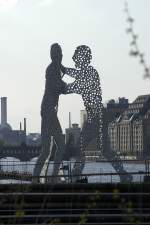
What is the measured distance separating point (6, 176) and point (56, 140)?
8.18 m

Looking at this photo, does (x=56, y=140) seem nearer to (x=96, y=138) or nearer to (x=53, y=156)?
(x=53, y=156)

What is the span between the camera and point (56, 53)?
31219 mm

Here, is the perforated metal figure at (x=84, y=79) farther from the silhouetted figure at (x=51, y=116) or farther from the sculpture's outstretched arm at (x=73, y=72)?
the silhouetted figure at (x=51, y=116)

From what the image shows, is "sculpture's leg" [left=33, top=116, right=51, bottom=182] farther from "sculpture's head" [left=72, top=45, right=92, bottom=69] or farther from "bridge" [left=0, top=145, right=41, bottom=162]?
"bridge" [left=0, top=145, right=41, bottom=162]

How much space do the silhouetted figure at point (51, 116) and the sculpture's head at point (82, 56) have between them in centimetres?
104

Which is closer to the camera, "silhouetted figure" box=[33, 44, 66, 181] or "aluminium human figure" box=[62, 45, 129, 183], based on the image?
→ "silhouetted figure" box=[33, 44, 66, 181]

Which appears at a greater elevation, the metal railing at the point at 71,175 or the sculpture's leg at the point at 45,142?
the sculpture's leg at the point at 45,142

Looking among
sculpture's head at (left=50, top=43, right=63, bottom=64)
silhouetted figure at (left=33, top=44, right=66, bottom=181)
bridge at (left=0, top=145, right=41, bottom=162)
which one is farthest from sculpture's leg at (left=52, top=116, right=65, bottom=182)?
bridge at (left=0, top=145, right=41, bottom=162)

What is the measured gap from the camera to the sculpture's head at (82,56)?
32.4m

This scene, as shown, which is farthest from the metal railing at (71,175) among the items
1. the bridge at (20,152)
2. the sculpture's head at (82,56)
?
the bridge at (20,152)

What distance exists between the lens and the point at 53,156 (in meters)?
32.9

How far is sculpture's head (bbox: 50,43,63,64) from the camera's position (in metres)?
31.2

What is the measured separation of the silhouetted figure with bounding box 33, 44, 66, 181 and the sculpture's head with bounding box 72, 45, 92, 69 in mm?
1040

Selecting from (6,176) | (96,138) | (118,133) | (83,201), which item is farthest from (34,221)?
(118,133)
